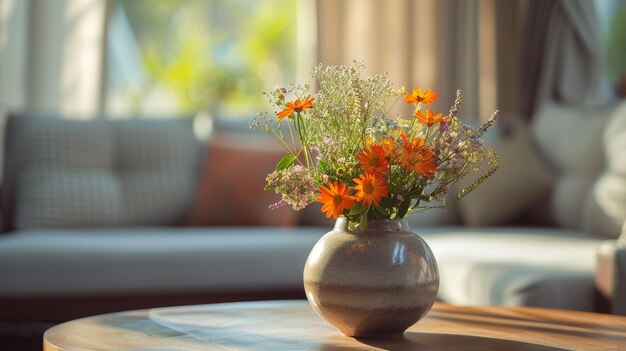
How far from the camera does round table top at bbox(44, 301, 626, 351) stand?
1479 mm

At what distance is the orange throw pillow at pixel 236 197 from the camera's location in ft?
11.4

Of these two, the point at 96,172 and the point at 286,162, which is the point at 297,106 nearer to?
the point at 286,162

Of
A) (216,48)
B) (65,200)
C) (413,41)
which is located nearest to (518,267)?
(65,200)

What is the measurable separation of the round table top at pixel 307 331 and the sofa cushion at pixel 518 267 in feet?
1.42

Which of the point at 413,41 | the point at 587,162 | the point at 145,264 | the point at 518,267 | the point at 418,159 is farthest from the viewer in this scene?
the point at 413,41

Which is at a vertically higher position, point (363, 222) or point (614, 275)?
point (363, 222)

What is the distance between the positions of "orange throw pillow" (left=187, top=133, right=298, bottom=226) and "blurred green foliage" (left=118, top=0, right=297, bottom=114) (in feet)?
8.27

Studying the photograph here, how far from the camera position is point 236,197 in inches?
138

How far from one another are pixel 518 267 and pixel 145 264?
3.71ft

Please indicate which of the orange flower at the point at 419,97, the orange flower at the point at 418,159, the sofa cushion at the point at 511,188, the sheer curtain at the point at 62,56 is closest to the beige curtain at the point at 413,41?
the sheer curtain at the point at 62,56

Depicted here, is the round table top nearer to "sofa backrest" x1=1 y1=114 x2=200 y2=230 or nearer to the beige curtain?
"sofa backrest" x1=1 y1=114 x2=200 y2=230

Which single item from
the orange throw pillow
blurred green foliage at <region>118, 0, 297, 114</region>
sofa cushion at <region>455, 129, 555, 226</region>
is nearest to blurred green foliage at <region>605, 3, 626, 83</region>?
sofa cushion at <region>455, 129, 555, 226</region>

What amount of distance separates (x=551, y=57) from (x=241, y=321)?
3.07 meters

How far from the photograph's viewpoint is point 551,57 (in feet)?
14.4
